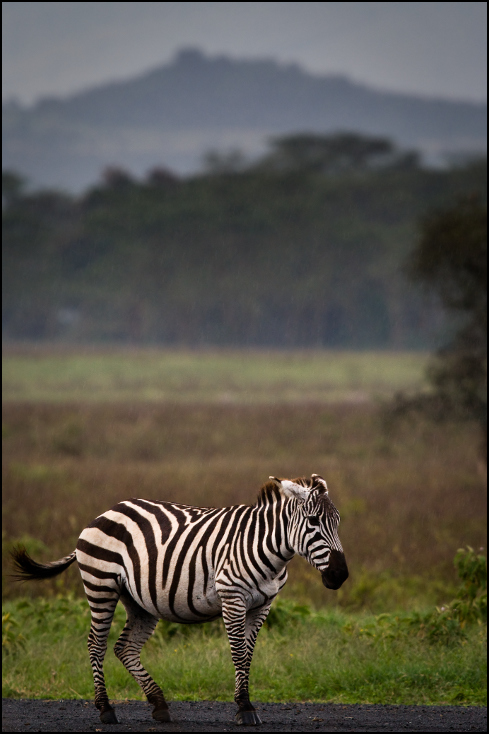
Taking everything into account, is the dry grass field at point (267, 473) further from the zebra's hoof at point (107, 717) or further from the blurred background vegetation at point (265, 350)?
the zebra's hoof at point (107, 717)

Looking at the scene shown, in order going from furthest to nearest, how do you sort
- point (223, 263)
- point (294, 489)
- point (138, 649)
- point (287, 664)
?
point (223, 263)
point (287, 664)
point (138, 649)
point (294, 489)

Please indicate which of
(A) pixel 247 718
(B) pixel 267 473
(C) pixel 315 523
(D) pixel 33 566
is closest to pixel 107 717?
(A) pixel 247 718

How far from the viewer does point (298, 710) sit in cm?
549

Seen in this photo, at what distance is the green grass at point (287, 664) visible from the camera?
7074 millimetres

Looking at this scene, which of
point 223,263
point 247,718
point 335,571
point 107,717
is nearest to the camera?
point 335,571

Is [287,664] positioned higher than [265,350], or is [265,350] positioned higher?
[265,350]

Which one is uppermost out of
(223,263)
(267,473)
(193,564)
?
(223,263)

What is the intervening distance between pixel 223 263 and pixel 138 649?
254 feet

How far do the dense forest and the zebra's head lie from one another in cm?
7018

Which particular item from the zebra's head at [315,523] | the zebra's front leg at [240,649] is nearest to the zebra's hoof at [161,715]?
the zebra's front leg at [240,649]

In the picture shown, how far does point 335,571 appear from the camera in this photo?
3816 mm

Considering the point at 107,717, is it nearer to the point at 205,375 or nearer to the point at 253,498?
the point at 253,498

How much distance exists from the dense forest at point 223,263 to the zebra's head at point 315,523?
2763 inches

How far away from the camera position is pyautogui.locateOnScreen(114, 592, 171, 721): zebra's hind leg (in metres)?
4.43
